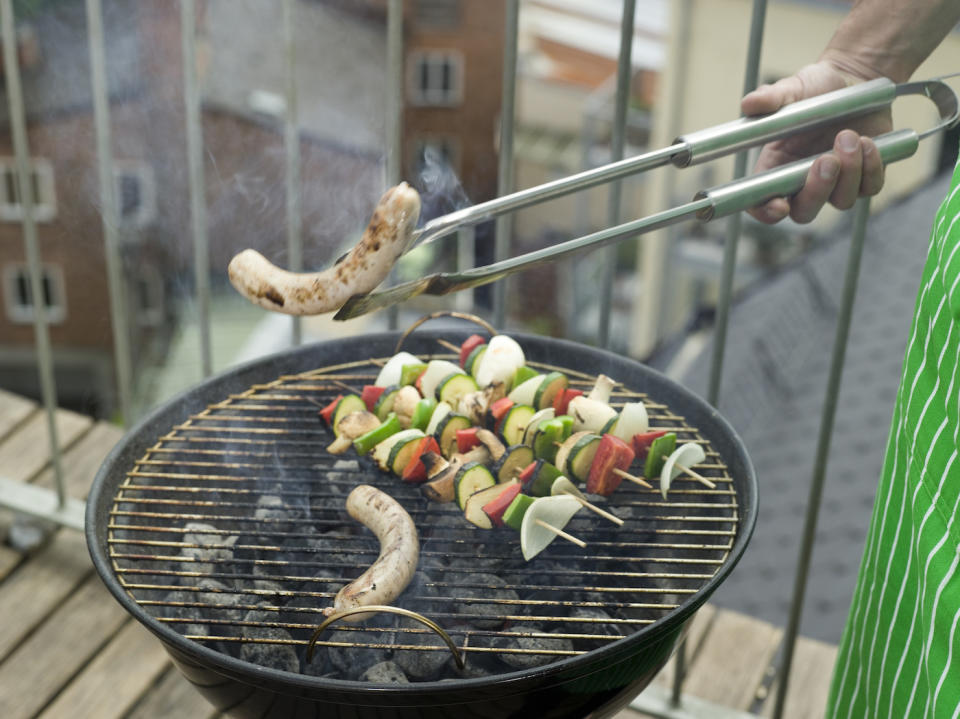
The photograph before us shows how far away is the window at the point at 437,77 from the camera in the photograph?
17.9 metres

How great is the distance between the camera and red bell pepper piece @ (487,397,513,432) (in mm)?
1529

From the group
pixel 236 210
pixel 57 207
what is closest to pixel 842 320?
pixel 236 210

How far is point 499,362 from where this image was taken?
63.2 inches

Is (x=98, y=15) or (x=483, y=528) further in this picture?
(x=98, y=15)

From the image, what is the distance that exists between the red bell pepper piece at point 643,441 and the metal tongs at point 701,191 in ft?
1.13

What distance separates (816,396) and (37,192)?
51.0 ft

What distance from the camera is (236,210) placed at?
2158mm

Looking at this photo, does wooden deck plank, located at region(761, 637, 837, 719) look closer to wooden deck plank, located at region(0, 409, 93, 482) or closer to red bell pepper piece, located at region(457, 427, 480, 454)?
red bell pepper piece, located at region(457, 427, 480, 454)

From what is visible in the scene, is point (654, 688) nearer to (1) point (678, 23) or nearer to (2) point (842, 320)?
(2) point (842, 320)

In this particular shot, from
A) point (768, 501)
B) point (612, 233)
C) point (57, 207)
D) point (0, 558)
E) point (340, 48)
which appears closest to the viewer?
point (612, 233)

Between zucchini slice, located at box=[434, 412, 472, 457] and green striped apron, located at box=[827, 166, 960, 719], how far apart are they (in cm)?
63

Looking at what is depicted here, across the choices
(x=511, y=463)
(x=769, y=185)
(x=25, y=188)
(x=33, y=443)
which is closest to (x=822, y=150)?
(x=769, y=185)

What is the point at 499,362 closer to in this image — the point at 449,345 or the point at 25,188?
the point at 449,345

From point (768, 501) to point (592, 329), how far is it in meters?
14.4
